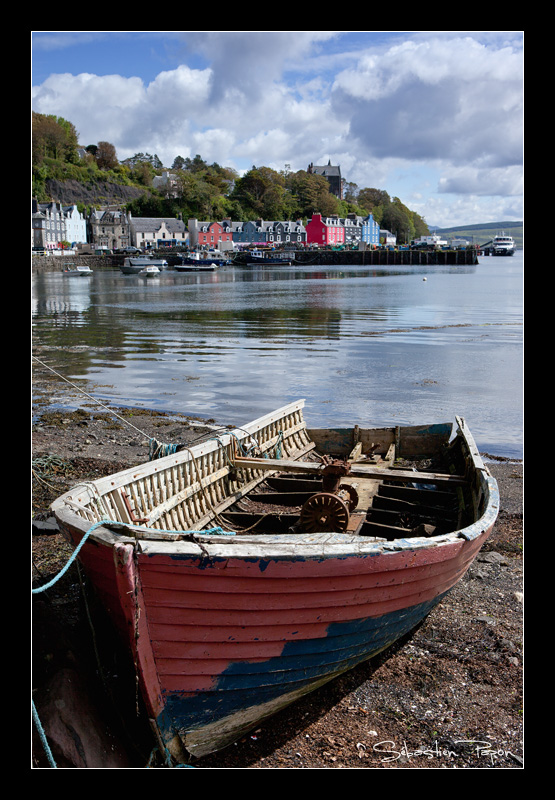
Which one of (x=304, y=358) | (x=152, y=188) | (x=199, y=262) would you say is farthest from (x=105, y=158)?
(x=304, y=358)

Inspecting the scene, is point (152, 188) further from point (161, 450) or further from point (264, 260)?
point (161, 450)

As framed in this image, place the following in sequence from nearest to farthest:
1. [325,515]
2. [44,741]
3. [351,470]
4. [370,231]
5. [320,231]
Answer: [44,741] → [325,515] → [351,470] → [320,231] → [370,231]

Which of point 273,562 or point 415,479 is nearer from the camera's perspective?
point 273,562

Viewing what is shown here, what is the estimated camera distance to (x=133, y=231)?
5615 inches

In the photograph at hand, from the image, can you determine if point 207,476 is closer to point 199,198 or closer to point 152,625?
point 152,625

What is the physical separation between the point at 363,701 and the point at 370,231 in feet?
618

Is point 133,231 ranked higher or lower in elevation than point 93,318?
higher

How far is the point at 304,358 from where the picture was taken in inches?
937

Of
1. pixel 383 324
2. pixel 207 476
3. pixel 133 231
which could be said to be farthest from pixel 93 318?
pixel 133 231

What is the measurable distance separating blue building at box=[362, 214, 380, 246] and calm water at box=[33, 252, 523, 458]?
137 m

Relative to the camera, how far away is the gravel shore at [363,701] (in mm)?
4820

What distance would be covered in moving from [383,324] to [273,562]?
31.8m
